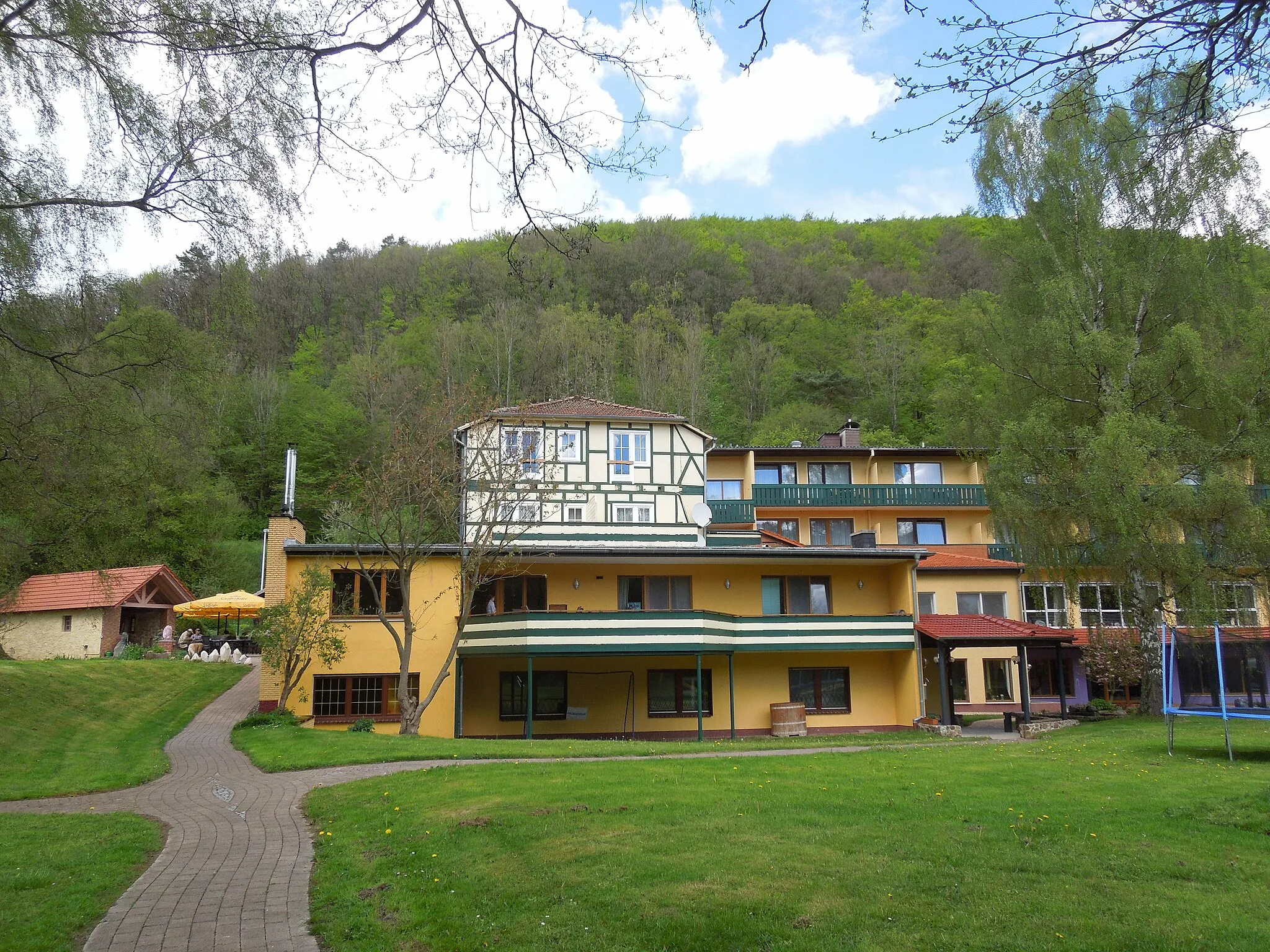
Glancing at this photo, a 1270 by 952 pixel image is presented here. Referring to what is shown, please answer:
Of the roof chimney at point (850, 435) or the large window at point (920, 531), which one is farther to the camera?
the roof chimney at point (850, 435)

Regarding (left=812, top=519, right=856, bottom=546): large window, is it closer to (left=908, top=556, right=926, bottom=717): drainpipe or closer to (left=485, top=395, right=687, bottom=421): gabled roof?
(left=485, top=395, right=687, bottom=421): gabled roof

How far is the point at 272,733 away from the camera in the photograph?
795 inches

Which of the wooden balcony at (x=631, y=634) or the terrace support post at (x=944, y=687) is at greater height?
the wooden balcony at (x=631, y=634)

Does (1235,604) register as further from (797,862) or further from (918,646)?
(797,862)

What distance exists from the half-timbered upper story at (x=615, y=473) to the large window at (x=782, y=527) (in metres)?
7.38

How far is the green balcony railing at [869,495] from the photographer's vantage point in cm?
4341

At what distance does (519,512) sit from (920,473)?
22549 millimetres

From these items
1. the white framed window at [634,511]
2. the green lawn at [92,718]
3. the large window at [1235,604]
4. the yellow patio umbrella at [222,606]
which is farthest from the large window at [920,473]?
the green lawn at [92,718]

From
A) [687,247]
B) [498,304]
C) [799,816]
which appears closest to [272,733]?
[799,816]

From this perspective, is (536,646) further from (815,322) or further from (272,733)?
(815,322)

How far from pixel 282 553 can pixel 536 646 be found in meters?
7.23

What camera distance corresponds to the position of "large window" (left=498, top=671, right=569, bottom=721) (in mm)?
26516

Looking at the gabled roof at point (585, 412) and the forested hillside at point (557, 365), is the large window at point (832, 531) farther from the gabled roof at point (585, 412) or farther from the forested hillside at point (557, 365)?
the gabled roof at point (585, 412)

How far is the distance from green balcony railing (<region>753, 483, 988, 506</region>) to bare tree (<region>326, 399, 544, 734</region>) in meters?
19.1
